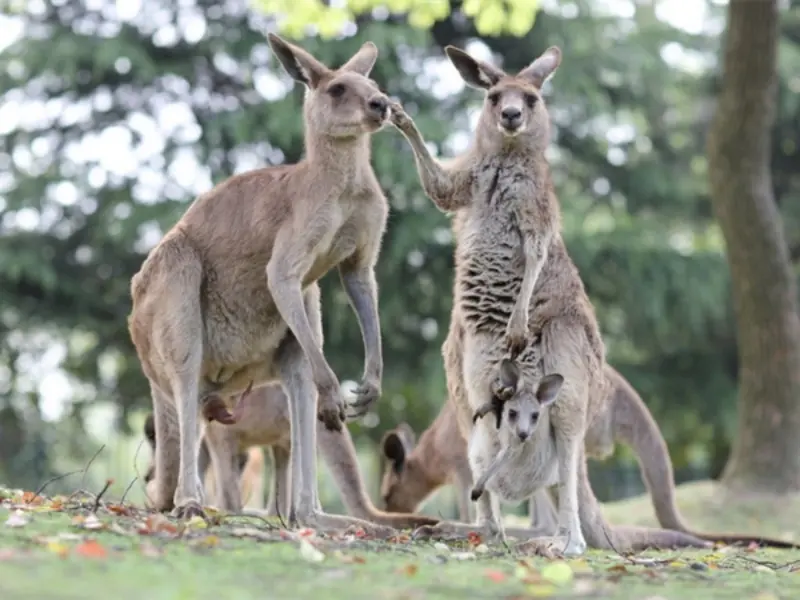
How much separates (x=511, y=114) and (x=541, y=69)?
Answer: 2.01 ft

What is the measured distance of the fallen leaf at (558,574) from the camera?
161 inches

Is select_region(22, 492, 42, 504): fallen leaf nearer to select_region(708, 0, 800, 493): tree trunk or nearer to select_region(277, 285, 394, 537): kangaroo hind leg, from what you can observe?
select_region(277, 285, 394, 537): kangaroo hind leg

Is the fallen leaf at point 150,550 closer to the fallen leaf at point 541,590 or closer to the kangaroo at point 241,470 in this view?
the fallen leaf at point 541,590

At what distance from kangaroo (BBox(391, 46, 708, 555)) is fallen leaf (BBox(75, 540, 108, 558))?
8.05ft

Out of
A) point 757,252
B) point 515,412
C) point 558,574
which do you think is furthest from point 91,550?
point 757,252

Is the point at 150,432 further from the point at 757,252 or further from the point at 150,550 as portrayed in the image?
the point at 757,252

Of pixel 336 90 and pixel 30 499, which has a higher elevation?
pixel 336 90

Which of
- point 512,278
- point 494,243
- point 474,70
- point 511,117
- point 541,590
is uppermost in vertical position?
point 474,70

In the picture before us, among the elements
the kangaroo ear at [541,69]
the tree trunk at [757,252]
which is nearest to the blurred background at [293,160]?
the tree trunk at [757,252]

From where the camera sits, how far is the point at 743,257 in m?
11.6

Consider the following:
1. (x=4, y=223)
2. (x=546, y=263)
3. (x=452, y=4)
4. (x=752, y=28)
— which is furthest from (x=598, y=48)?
(x=546, y=263)

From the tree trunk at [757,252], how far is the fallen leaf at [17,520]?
8058 mm

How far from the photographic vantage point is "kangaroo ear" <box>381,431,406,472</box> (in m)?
9.32

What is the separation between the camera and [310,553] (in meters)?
4.32
